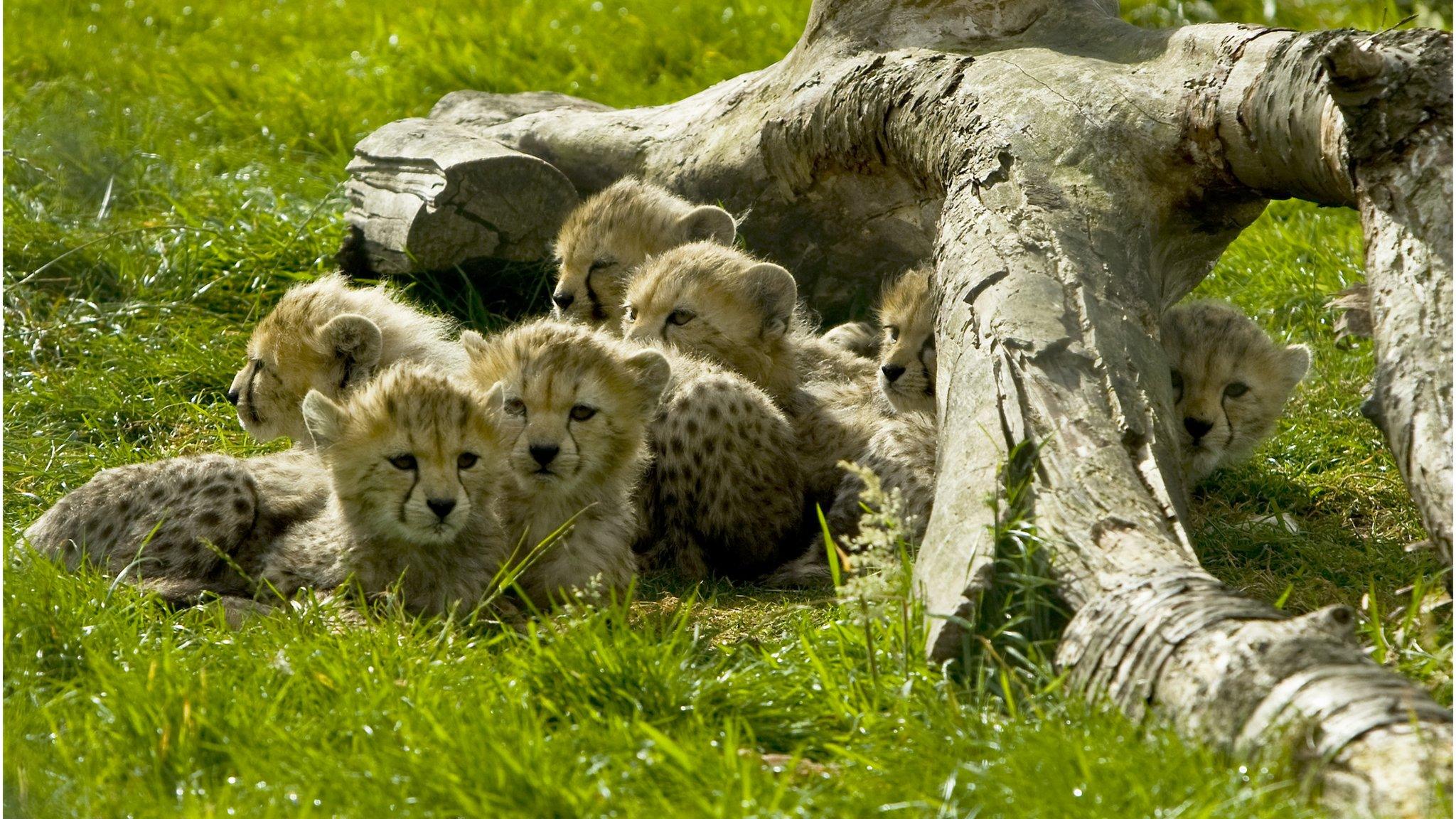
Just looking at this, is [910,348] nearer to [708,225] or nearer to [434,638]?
[708,225]

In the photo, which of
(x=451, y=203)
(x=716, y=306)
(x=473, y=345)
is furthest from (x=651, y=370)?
(x=451, y=203)

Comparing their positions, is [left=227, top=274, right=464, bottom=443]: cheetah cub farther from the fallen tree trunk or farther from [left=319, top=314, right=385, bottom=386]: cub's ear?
the fallen tree trunk

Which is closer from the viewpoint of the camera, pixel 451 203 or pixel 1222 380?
pixel 1222 380

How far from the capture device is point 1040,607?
2873 millimetres

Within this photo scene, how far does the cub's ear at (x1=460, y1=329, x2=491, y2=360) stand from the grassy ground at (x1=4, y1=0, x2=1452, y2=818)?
85 cm

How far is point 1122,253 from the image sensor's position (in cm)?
379

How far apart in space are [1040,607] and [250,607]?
1.98 meters

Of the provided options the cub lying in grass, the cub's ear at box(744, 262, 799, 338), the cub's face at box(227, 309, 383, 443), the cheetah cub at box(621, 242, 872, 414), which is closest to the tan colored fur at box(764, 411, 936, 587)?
the cheetah cub at box(621, 242, 872, 414)

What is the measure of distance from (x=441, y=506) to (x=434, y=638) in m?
0.35

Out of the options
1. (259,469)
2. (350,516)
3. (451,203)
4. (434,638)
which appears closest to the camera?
(434,638)

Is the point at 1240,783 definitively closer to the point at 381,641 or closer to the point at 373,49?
the point at 381,641

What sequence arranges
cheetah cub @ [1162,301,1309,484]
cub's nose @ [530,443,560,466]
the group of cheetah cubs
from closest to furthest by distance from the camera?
the group of cheetah cubs < cub's nose @ [530,443,560,466] < cheetah cub @ [1162,301,1309,484]

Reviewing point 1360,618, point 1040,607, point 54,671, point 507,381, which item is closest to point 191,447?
point 507,381

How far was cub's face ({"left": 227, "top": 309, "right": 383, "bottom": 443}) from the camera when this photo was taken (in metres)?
4.51
